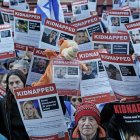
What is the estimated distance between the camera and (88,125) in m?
4.56

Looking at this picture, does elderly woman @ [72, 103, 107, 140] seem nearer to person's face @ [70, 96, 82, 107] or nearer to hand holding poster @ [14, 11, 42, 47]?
person's face @ [70, 96, 82, 107]

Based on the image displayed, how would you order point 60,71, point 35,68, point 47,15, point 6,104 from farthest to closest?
point 47,15 < point 35,68 < point 60,71 < point 6,104

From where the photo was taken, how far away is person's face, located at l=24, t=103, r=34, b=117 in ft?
15.3

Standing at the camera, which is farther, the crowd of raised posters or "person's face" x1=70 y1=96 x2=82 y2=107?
"person's face" x1=70 y1=96 x2=82 y2=107

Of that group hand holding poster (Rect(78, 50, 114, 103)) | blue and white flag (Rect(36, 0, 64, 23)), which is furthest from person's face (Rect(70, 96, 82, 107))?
blue and white flag (Rect(36, 0, 64, 23))

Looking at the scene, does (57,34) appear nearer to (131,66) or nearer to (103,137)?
(131,66)

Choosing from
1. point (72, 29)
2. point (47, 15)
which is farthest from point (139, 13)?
point (72, 29)

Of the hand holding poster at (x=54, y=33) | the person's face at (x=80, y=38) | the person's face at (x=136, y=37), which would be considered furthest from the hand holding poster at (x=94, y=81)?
the person's face at (x=80, y=38)

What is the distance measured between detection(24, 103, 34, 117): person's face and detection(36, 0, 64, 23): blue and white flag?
175 inches

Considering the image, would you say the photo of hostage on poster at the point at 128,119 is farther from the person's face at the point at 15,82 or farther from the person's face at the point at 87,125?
the person's face at the point at 15,82

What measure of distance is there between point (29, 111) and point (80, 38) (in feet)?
11.0

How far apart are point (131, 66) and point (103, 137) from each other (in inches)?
42.2

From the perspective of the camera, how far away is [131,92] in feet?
17.2

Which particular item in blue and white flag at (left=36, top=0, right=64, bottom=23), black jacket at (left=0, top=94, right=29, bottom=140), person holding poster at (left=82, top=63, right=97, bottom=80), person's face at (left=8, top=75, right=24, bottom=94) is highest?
blue and white flag at (left=36, top=0, right=64, bottom=23)
